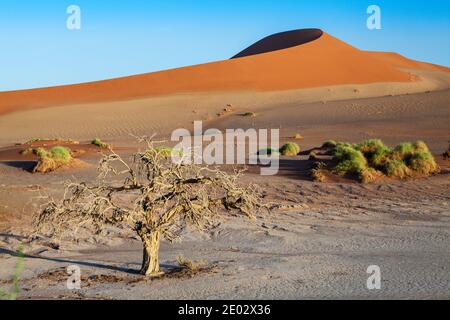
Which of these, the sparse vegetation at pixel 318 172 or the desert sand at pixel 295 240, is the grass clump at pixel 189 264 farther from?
the sparse vegetation at pixel 318 172

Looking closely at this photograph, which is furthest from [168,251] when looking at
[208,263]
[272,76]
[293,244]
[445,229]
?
[272,76]

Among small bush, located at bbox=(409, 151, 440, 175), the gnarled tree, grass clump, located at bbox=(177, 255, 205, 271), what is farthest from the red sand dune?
grass clump, located at bbox=(177, 255, 205, 271)

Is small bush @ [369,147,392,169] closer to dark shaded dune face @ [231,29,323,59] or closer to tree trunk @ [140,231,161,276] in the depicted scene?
tree trunk @ [140,231,161,276]

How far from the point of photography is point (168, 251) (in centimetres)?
1183

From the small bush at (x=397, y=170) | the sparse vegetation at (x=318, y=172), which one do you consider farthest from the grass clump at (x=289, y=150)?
the small bush at (x=397, y=170)

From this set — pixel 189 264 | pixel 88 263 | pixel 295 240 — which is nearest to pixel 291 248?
pixel 295 240

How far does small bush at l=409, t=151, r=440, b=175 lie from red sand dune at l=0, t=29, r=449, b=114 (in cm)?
4804

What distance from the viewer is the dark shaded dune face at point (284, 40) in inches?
4125

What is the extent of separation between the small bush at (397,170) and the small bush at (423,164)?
0.32 m

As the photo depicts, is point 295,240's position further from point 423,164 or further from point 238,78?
point 238,78

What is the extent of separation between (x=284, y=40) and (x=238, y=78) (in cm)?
3795

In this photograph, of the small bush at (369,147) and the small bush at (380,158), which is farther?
the small bush at (369,147)

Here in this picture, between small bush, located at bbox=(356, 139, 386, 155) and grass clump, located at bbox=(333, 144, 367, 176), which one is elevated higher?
small bush, located at bbox=(356, 139, 386, 155)

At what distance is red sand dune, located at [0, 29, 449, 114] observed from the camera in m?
70.2
